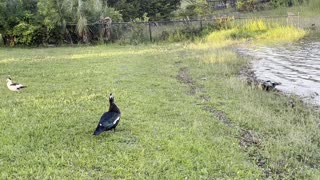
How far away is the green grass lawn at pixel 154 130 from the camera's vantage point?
184 inches

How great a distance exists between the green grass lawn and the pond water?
3.35ft

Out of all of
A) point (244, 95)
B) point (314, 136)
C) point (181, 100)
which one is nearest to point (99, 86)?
point (181, 100)

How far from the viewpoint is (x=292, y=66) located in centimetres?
1290

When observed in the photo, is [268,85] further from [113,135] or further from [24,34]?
[24,34]

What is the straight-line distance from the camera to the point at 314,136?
20.0ft

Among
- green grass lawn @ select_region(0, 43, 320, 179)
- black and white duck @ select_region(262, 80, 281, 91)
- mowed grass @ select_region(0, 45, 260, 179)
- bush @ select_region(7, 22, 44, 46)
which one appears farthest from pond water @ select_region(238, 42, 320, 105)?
bush @ select_region(7, 22, 44, 46)

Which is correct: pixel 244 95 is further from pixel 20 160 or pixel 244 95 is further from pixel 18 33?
pixel 18 33

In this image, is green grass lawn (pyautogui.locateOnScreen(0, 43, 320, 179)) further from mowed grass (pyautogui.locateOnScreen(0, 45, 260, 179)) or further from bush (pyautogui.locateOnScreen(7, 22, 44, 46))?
bush (pyautogui.locateOnScreen(7, 22, 44, 46))

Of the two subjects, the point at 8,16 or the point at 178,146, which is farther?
the point at 8,16

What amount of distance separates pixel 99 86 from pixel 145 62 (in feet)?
15.0

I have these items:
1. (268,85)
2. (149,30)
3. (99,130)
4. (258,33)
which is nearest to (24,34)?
(149,30)

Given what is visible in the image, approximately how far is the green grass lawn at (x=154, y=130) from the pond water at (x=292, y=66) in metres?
1.02

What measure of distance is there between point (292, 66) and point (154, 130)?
336 inches

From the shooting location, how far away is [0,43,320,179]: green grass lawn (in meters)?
4.67
